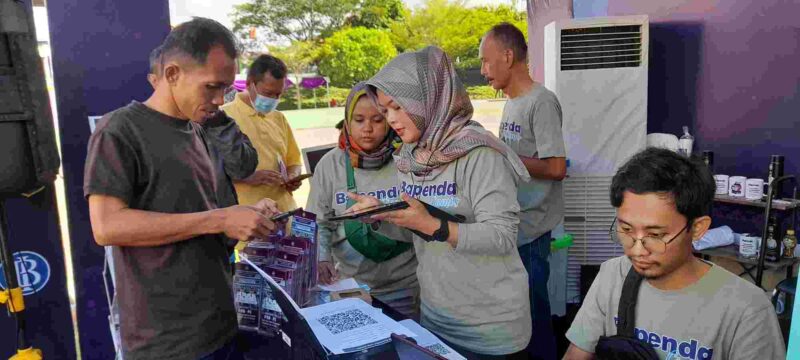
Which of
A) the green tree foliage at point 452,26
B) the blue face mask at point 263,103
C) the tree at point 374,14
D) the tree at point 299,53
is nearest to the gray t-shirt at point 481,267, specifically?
the blue face mask at point 263,103

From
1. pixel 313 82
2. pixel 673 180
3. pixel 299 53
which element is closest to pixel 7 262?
pixel 673 180

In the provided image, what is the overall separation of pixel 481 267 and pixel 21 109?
64.3 inches

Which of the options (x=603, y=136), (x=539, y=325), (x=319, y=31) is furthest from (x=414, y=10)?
(x=539, y=325)

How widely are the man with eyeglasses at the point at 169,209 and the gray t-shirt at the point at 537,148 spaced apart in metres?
1.56

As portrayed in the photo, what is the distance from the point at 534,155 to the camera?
2.85m

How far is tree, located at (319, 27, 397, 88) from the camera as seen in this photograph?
21.9m

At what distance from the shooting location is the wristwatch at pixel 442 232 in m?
1.50

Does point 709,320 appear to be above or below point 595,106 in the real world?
below

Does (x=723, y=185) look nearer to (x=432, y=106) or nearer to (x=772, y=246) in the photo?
(x=772, y=246)

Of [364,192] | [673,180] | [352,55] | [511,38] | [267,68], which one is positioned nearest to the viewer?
[673,180]

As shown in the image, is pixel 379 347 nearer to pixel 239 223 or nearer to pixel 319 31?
pixel 239 223

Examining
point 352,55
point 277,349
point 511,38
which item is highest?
point 352,55

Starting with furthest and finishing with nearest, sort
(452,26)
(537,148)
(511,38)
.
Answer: (452,26) → (511,38) → (537,148)

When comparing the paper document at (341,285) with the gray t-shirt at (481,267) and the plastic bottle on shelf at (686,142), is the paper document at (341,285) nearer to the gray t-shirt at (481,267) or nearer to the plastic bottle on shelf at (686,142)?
the gray t-shirt at (481,267)
